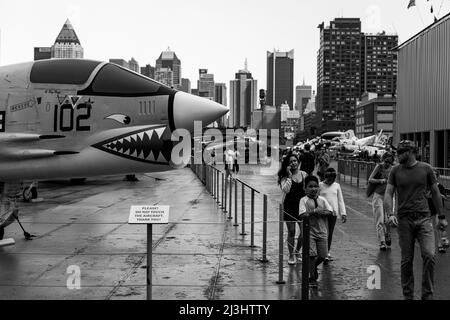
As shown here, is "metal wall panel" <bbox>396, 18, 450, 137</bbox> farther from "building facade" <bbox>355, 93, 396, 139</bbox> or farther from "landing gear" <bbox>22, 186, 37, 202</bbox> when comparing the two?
"building facade" <bbox>355, 93, 396, 139</bbox>

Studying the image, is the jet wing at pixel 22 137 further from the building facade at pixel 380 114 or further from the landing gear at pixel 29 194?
the building facade at pixel 380 114

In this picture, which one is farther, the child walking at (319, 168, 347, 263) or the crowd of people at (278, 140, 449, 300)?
the child walking at (319, 168, 347, 263)

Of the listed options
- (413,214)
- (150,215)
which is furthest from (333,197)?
(150,215)

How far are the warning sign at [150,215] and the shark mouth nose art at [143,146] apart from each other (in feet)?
2.25

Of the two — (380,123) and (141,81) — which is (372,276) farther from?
(380,123)

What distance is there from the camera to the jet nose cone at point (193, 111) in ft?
15.9

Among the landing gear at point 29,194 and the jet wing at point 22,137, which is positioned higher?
the jet wing at point 22,137

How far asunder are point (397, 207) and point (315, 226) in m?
1.23

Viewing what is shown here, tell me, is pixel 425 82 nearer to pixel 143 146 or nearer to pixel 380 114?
→ pixel 143 146

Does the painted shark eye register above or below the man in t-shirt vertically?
above

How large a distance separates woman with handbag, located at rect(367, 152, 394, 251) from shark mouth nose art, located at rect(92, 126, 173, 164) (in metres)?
5.05

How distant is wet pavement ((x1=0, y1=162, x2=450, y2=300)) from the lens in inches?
248

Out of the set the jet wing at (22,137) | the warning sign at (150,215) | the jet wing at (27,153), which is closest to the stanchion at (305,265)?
the warning sign at (150,215)

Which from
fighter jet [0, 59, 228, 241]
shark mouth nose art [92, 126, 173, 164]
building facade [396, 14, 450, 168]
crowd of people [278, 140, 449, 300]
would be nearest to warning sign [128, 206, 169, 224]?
fighter jet [0, 59, 228, 241]
